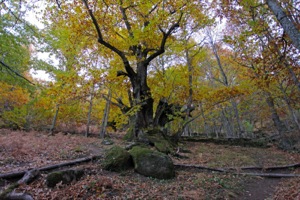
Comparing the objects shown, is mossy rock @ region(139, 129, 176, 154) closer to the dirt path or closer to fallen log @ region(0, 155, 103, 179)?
fallen log @ region(0, 155, 103, 179)

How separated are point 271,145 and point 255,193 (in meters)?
12.8

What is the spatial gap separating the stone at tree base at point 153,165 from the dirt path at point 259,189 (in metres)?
2.30

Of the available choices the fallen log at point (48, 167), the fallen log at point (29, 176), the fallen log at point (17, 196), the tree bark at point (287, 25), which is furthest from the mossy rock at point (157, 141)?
the tree bark at point (287, 25)

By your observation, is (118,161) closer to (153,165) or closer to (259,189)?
(153,165)

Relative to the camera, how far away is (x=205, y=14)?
38.2 ft

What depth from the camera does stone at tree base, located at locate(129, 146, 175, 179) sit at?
643 cm

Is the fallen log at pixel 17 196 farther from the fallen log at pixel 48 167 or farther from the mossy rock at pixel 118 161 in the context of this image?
the mossy rock at pixel 118 161

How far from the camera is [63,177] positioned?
16.7 feet

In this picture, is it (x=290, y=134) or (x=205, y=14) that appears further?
(x=290, y=134)

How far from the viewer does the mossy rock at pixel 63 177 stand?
4.88m

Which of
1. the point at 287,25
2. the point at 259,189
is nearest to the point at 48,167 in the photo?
the point at 259,189

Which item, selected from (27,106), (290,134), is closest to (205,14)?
(290,134)

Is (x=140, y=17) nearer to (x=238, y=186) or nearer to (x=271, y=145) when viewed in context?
(x=238, y=186)

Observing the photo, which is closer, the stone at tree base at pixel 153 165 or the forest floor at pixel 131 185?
the forest floor at pixel 131 185
